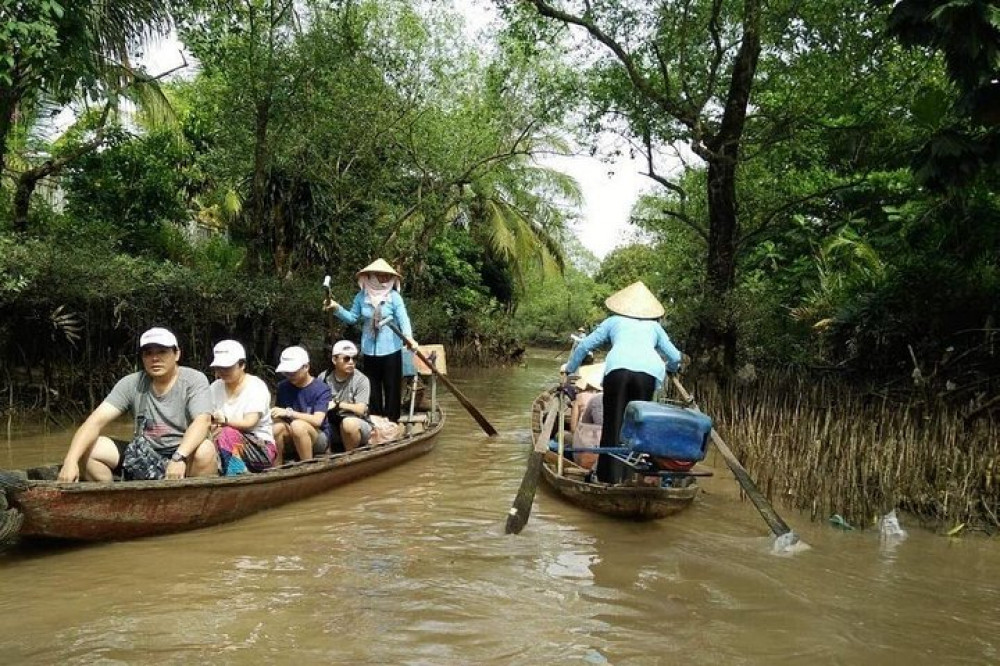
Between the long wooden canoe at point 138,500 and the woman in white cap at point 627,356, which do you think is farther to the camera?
the woman in white cap at point 627,356

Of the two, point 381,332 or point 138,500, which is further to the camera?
point 381,332

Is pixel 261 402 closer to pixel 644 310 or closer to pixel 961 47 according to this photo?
pixel 644 310

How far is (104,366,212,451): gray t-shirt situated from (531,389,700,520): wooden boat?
8.89 ft

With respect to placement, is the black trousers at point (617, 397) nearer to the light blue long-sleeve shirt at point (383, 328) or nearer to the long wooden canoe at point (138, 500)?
the long wooden canoe at point (138, 500)

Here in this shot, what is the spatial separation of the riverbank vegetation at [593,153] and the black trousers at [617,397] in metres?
1.59

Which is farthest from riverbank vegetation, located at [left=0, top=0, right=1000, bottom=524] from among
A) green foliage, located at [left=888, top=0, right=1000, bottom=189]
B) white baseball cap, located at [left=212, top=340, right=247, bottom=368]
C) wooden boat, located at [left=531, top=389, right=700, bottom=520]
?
white baseball cap, located at [left=212, top=340, right=247, bottom=368]

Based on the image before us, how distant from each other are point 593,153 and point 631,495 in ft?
27.7

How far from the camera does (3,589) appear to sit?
4.04 meters

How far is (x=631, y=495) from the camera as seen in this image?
222 inches

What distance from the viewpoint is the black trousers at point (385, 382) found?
8.42m

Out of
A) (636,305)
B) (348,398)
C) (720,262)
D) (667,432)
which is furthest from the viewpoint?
(720,262)

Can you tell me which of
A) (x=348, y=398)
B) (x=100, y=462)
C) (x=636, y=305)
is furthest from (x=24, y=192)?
(x=636, y=305)

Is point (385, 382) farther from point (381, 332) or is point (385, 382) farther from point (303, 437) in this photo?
point (303, 437)

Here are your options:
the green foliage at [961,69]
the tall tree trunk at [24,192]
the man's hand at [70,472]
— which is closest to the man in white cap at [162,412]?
the man's hand at [70,472]
